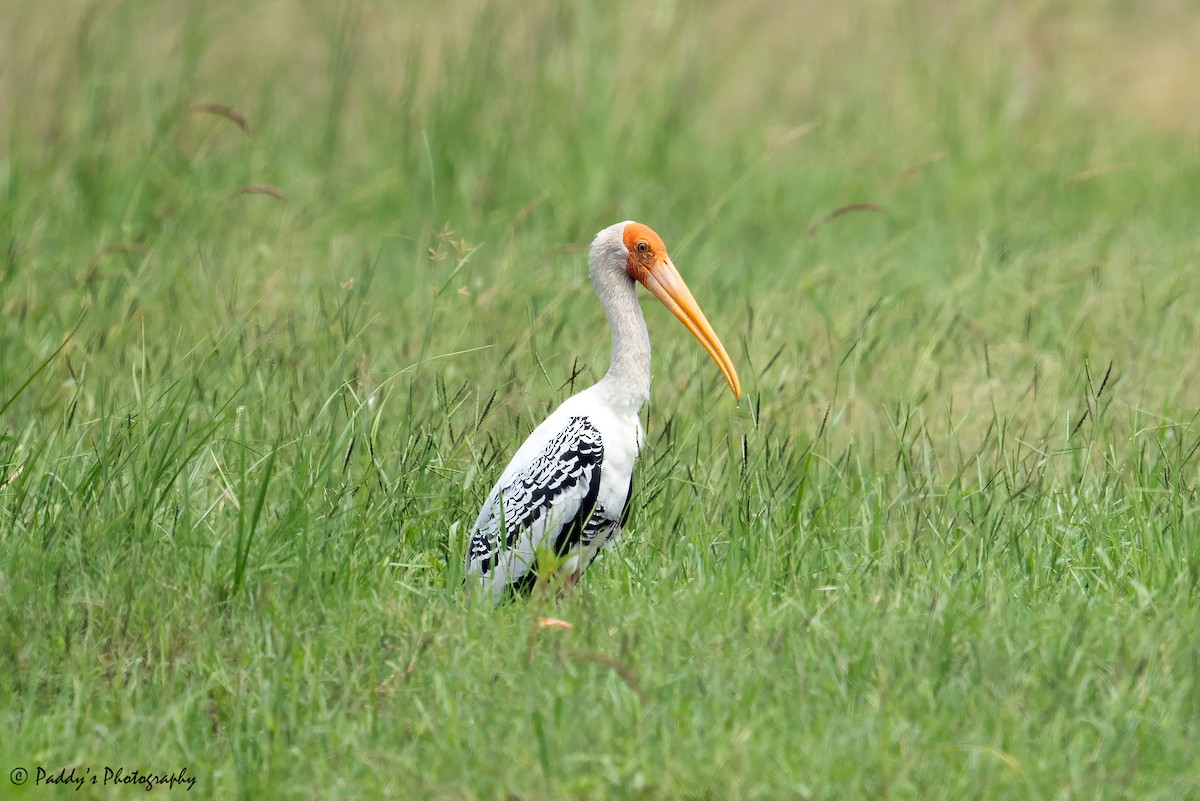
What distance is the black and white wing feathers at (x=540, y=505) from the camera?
12.5 feet

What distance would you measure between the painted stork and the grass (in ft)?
0.52

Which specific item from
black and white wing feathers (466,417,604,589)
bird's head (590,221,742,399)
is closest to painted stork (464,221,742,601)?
black and white wing feathers (466,417,604,589)

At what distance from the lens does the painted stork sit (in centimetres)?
382

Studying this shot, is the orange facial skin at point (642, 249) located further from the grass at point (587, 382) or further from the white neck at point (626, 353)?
the grass at point (587, 382)

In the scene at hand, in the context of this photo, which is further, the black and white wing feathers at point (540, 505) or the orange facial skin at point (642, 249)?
the orange facial skin at point (642, 249)

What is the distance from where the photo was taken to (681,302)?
4203mm

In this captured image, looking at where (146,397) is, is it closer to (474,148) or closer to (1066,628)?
(1066,628)

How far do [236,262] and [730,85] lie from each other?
13.6ft

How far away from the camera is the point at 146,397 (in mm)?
4098

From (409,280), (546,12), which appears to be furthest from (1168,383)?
(546,12)

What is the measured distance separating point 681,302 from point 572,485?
69 centimetres

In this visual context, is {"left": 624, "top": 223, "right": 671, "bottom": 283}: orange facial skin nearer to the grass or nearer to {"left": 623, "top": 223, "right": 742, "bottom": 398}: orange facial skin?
{"left": 623, "top": 223, "right": 742, "bottom": 398}: orange facial skin

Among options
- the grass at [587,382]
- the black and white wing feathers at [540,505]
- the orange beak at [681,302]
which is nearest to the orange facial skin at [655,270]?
the orange beak at [681,302]

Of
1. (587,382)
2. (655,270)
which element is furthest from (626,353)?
(587,382)
